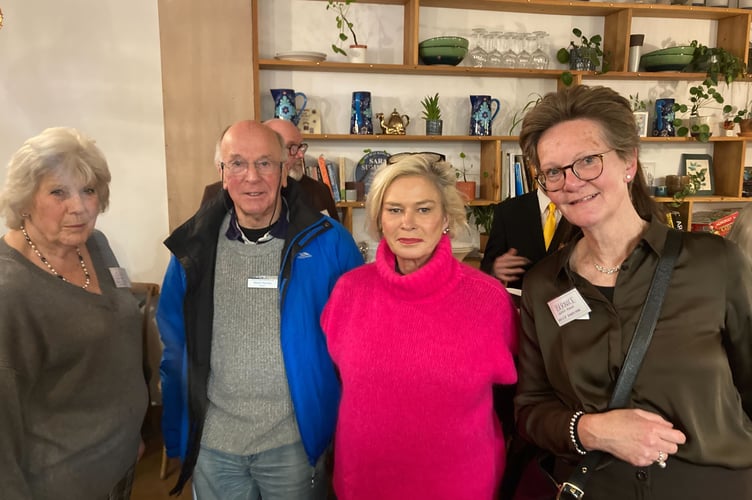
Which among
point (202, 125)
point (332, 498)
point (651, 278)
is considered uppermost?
point (202, 125)

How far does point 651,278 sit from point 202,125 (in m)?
2.99

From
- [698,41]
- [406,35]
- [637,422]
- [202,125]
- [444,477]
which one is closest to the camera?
[637,422]

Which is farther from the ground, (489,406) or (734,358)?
(734,358)

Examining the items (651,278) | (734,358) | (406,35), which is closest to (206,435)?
(651,278)

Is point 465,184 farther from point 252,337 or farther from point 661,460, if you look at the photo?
point 661,460

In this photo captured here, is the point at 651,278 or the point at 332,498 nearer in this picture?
the point at 651,278

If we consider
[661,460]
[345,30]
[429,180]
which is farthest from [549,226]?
[345,30]

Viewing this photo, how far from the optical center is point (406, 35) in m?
3.83

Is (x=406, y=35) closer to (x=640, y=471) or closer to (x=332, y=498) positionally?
(x=332, y=498)

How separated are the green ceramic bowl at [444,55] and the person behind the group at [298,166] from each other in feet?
3.90

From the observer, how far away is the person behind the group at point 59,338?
4.28 ft

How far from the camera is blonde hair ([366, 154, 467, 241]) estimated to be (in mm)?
1571

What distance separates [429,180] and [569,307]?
0.52m

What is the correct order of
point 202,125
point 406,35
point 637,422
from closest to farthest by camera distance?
point 637,422 < point 202,125 < point 406,35
